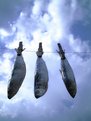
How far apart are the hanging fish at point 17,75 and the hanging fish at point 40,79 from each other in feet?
2.82

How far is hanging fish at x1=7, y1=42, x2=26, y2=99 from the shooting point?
21.4 metres

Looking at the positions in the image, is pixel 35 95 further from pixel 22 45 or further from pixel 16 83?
pixel 22 45

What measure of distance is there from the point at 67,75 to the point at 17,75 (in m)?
3.14

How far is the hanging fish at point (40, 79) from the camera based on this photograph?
845 inches

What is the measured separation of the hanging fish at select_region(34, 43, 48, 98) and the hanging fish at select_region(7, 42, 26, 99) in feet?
2.82

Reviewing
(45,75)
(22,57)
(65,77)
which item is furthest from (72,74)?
(22,57)

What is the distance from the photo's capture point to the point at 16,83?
21.4m

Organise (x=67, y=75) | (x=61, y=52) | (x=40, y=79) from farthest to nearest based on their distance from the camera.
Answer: (x=61, y=52) < (x=67, y=75) < (x=40, y=79)

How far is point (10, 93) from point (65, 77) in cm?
354

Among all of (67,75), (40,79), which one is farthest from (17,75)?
(67,75)

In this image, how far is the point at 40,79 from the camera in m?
21.6

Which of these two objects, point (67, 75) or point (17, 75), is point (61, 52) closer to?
point (67, 75)

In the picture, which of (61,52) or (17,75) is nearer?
(17,75)

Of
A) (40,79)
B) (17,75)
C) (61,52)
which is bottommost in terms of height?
(40,79)
